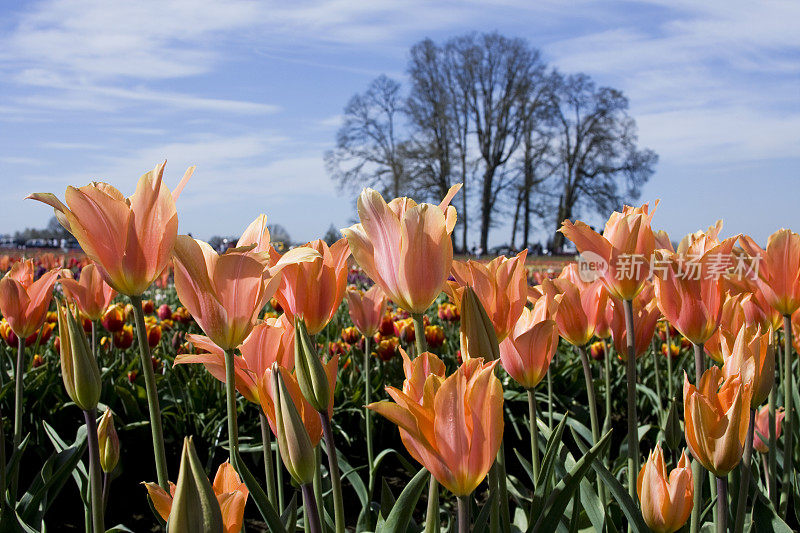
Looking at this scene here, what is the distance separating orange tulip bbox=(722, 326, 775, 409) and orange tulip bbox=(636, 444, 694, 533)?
0.18m

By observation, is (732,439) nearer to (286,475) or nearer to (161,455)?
(161,455)

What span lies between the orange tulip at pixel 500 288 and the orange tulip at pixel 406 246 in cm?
11

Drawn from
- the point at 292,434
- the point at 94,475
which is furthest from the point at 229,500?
the point at 94,475

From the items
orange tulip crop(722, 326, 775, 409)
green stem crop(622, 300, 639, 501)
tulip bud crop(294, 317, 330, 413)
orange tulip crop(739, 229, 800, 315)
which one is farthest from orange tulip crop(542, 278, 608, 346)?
tulip bud crop(294, 317, 330, 413)

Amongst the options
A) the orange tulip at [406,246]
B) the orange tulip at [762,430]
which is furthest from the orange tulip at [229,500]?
the orange tulip at [762,430]

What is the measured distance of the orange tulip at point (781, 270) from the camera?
4.66 feet

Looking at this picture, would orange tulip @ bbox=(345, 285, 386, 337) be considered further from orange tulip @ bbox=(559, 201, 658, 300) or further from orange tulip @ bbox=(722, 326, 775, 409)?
orange tulip @ bbox=(722, 326, 775, 409)

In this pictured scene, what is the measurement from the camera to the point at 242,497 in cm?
81

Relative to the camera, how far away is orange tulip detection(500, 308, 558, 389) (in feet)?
3.84

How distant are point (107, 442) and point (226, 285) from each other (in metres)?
0.47

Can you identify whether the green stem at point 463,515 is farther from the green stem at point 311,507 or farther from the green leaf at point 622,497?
the green leaf at point 622,497

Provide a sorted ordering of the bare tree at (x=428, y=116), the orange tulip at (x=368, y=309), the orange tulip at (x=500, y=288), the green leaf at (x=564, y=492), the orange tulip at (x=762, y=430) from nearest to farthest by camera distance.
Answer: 1. the green leaf at (x=564, y=492)
2. the orange tulip at (x=500, y=288)
3. the orange tulip at (x=368, y=309)
4. the orange tulip at (x=762, y=430)
5. the bare tree at (x=428, y=116)

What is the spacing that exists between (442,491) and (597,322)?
151cm

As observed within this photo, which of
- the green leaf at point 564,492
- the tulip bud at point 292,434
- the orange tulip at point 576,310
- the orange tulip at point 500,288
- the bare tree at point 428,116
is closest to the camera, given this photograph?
the tulip bud at point 292,434
